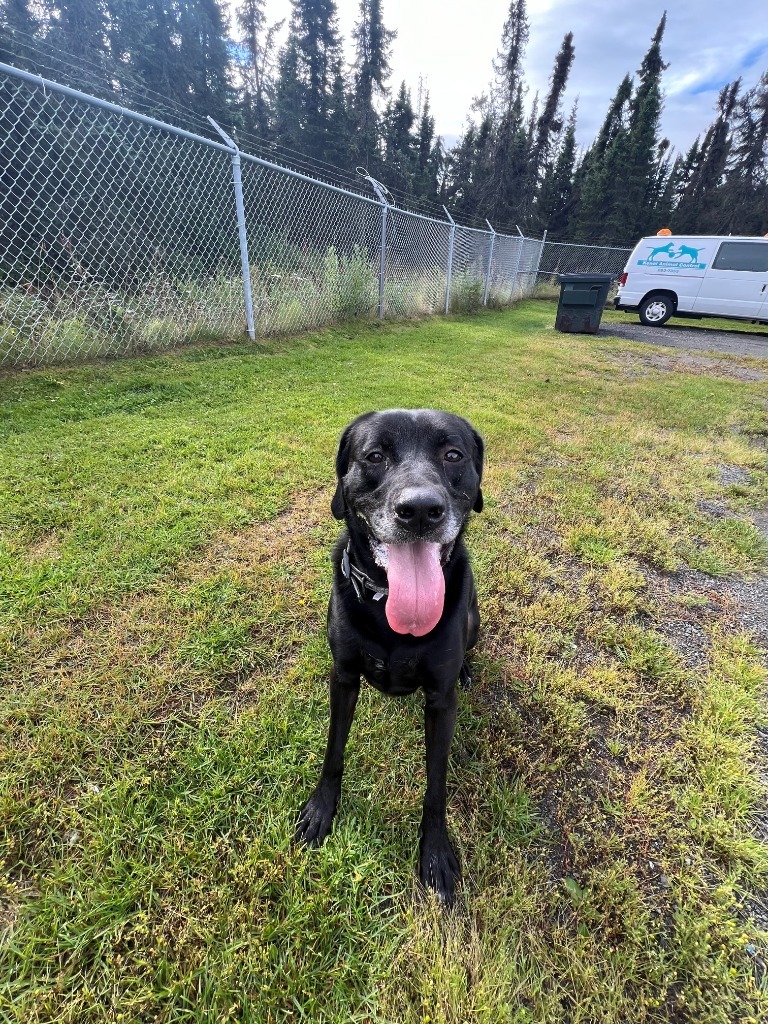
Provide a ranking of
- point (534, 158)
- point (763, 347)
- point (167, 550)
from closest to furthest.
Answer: point (167, 550), point (763, 347), point (534, 158)

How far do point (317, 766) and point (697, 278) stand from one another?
53.2 feet

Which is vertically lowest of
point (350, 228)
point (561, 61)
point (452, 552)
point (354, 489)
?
point (452, 552)

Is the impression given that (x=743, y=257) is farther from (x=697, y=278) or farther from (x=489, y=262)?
(x=489, y=262)

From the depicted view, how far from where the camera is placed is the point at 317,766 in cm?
153

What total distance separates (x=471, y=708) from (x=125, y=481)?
2.63 meters

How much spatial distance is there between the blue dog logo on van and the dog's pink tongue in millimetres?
15633

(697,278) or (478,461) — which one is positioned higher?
(697,278)

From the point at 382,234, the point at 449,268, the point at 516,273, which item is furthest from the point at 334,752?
the point at 516,273

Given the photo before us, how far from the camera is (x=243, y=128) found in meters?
23.7

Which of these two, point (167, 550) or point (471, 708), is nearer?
point (471, 708)

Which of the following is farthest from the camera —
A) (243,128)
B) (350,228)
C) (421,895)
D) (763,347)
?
(243,128)

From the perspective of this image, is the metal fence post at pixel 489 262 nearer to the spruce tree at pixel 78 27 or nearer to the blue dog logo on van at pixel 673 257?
the blue dog logo on van at pixel 673 257

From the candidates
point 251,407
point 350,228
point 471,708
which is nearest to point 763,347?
point 350,228

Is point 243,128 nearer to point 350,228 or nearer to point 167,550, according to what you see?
point 350,228
